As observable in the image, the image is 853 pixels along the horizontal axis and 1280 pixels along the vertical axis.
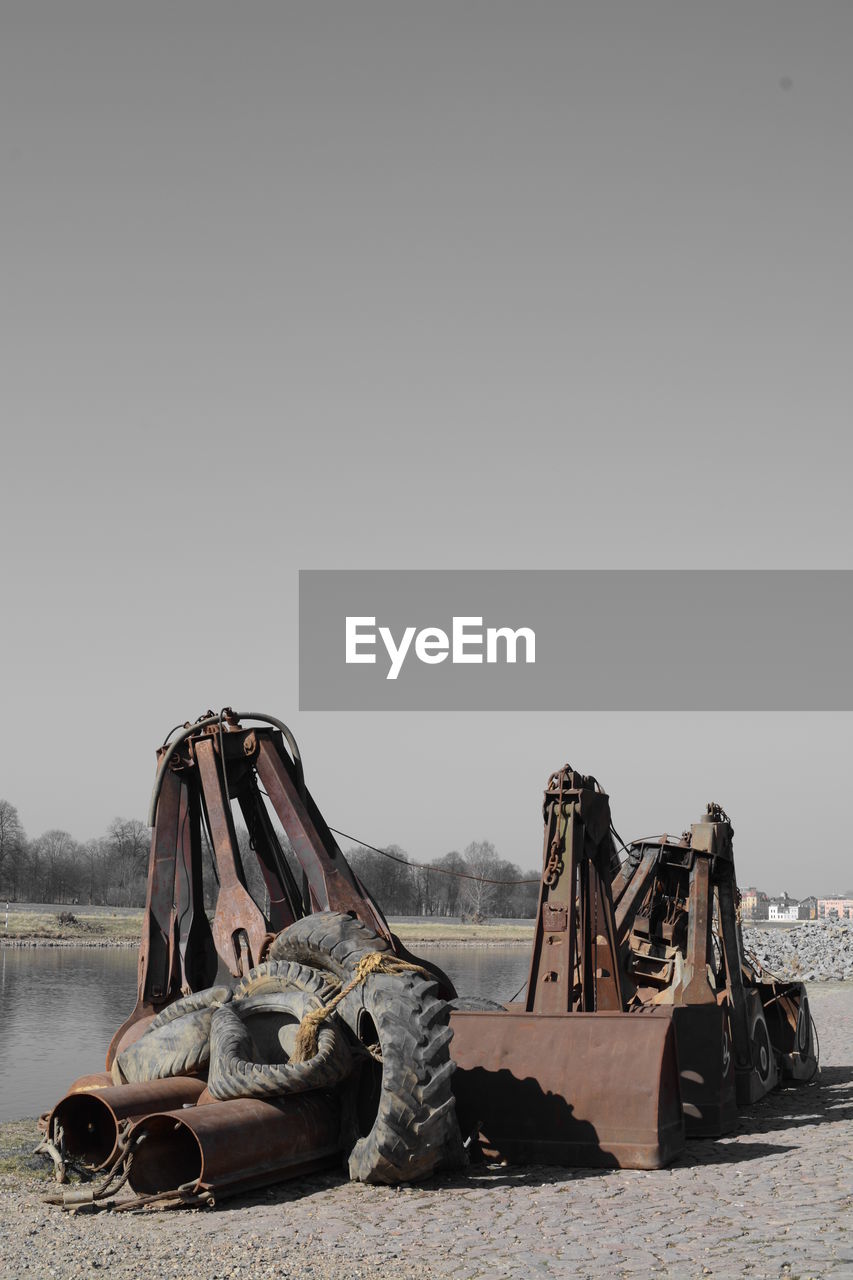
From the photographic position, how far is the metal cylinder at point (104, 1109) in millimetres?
10047

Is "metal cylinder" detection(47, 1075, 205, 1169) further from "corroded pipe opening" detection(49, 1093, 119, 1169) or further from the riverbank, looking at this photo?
the riverbank

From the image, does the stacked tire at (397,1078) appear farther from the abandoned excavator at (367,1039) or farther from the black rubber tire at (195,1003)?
the black rubber tire at (195,1003)

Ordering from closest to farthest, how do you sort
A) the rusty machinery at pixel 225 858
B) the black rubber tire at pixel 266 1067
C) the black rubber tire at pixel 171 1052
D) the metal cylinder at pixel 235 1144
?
1. the metal cylinder at pixel 235 1144
2. the black rubber tire at pixel 266 1067
3. the black rubber tire at pixel 171 1052
4. the rusty machinery at pixel 225 858

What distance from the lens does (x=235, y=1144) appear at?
912 centimetres

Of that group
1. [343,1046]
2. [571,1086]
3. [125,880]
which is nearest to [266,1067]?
[343,1046]

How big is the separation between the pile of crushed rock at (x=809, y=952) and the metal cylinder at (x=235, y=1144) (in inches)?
928

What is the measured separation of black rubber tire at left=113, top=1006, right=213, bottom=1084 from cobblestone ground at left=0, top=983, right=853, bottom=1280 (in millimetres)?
1212

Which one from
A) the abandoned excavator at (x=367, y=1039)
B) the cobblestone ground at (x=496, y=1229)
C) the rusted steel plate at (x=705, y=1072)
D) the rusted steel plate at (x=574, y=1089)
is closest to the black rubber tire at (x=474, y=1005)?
the abandoned excavator at (x=367, y=1039)

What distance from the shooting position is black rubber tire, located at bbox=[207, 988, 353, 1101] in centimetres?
975

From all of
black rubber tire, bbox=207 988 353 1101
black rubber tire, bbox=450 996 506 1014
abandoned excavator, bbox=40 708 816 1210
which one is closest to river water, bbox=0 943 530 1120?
abandoned excavator, bbox=40 708 816 1210

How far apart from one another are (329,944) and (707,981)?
4.43 m

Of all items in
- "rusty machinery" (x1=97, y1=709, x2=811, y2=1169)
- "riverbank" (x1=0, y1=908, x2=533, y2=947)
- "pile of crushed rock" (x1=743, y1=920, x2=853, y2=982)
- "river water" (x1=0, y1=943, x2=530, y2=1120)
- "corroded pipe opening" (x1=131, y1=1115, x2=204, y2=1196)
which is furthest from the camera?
"riverbank" (x1=0, y1=908, x2=533, y2=947)

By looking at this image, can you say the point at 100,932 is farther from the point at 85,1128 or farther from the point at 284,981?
the point at 284,981

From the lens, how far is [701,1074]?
1229 centimetres
